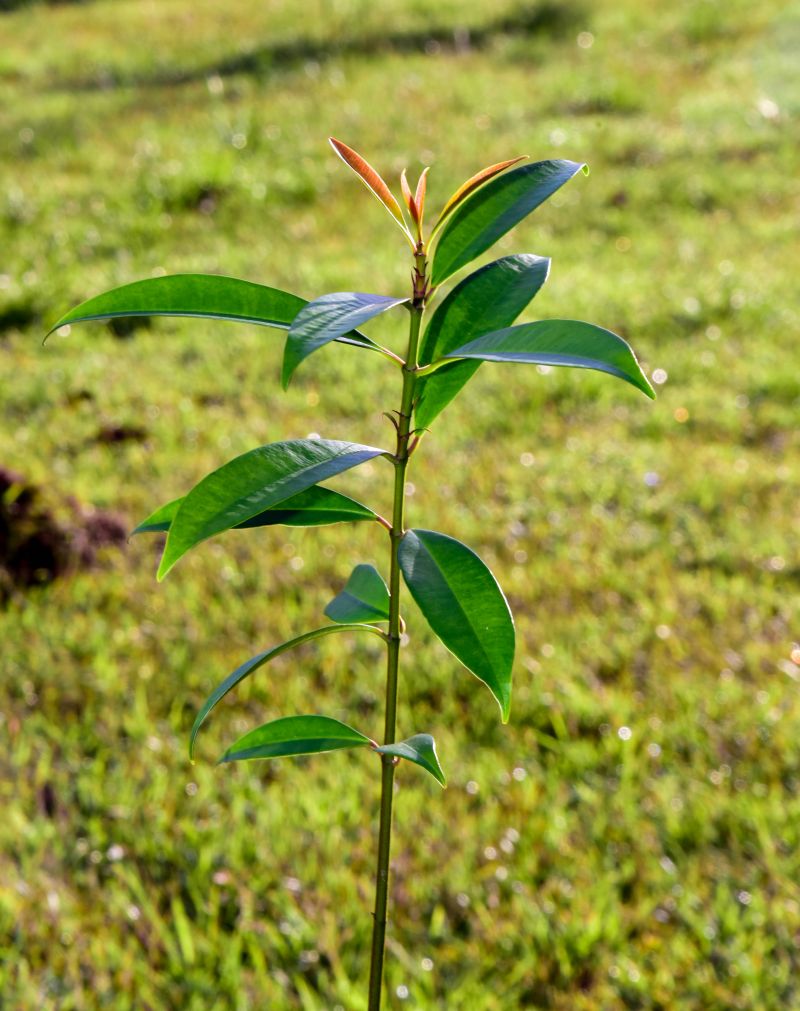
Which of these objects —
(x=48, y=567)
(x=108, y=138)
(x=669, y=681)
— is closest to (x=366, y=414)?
(x=48, y=567)

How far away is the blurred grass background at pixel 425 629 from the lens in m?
1.95

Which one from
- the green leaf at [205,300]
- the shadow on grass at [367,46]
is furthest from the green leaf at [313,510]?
the shadow on grass at [367,46]

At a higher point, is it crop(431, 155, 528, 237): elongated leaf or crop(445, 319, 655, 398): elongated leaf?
crop(431, 155, 528, 237): elongated leaf

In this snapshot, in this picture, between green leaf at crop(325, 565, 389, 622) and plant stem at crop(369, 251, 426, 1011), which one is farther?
green leaf at crop(325, 565, 389, 622)

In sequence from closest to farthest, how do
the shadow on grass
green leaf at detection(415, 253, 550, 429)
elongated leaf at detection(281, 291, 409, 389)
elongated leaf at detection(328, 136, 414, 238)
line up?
elongated leaf at detection(281, 291, 409, 389) < elongated leaf at detection(328, 136, 414, 238) < green leaf at detection(415, 253, 550, 429) < the shadow on grass

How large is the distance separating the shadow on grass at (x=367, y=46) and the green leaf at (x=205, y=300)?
8.38 m

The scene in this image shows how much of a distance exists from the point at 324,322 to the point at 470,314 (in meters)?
0.21

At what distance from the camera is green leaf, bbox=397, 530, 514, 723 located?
2.69 ft

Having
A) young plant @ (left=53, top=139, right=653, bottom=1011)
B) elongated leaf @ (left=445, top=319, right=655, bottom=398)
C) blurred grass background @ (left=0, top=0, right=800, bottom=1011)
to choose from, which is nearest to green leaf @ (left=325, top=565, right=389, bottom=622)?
young plant @ (left=53, top=139, right=653, bottom=1011)

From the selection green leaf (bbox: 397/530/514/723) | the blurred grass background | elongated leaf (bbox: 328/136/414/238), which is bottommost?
the blurred grass background

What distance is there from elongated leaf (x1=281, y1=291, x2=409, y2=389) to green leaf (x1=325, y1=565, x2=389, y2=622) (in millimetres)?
290

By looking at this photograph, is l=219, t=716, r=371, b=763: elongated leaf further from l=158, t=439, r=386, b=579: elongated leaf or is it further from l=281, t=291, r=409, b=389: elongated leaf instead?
l=281, t=291, r=409, b=389: elongated leaf

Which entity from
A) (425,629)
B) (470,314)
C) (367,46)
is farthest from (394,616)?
(367,46)

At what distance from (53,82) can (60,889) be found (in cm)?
816
